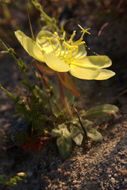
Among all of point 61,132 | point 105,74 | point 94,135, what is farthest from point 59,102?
point 105,74

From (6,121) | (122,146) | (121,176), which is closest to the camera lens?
(121,176)

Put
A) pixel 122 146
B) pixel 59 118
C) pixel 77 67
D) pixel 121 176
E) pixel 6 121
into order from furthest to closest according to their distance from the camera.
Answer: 1. pixel 6 121
2. pixel 59 118
3. pixel 77 67
4. pixel 122 146
5. pixel 121 176

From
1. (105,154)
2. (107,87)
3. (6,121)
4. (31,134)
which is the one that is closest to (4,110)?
(6,121)

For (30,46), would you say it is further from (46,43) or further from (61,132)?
(61,132)

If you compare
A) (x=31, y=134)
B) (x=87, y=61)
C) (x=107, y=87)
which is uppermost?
(x=87, y=61)

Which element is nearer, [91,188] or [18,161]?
Answer: [91,188]

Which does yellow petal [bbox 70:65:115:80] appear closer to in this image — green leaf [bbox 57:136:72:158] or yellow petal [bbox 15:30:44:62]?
yellow petal [bbox 15:30:44:62]

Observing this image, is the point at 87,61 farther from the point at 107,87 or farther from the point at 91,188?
the point at 91,188
